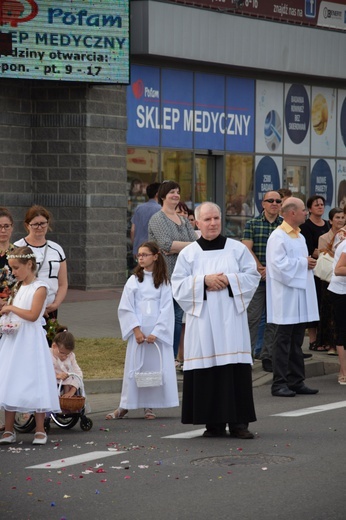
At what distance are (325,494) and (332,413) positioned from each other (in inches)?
145

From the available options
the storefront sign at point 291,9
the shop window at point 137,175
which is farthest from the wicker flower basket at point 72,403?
the storefront sign at point 291,9

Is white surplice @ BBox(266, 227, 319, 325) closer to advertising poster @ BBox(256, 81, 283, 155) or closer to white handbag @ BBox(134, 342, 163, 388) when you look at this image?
white handbag @ BBox(134, 342, 163, 388)

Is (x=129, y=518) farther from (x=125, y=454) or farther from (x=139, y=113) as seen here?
(x=139, y=113)

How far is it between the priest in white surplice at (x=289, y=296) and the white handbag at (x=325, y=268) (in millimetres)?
2468

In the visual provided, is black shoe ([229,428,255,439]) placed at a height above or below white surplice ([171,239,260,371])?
below

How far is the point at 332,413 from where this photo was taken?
11680mm

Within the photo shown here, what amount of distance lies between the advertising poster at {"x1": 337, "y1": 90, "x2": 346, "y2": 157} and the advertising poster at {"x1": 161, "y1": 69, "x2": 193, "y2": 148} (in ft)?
16.8

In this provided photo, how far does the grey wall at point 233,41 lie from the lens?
2356 cm

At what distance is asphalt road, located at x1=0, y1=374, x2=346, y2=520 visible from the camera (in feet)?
25.3

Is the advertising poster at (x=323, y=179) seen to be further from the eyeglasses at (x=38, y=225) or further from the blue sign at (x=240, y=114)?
the eyeglasses at (x=38, y=225)

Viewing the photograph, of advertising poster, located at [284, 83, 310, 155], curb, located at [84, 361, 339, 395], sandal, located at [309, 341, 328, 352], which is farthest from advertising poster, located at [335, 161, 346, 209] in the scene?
curb, located at [84, 361, 339, 395]

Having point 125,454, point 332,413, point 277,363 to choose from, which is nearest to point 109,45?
point 277,363

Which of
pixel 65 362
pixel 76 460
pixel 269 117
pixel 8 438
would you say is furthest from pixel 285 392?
pixel 269 117

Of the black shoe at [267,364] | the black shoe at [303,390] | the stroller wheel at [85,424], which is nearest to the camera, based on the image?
the stroller wheel at [85,424]
